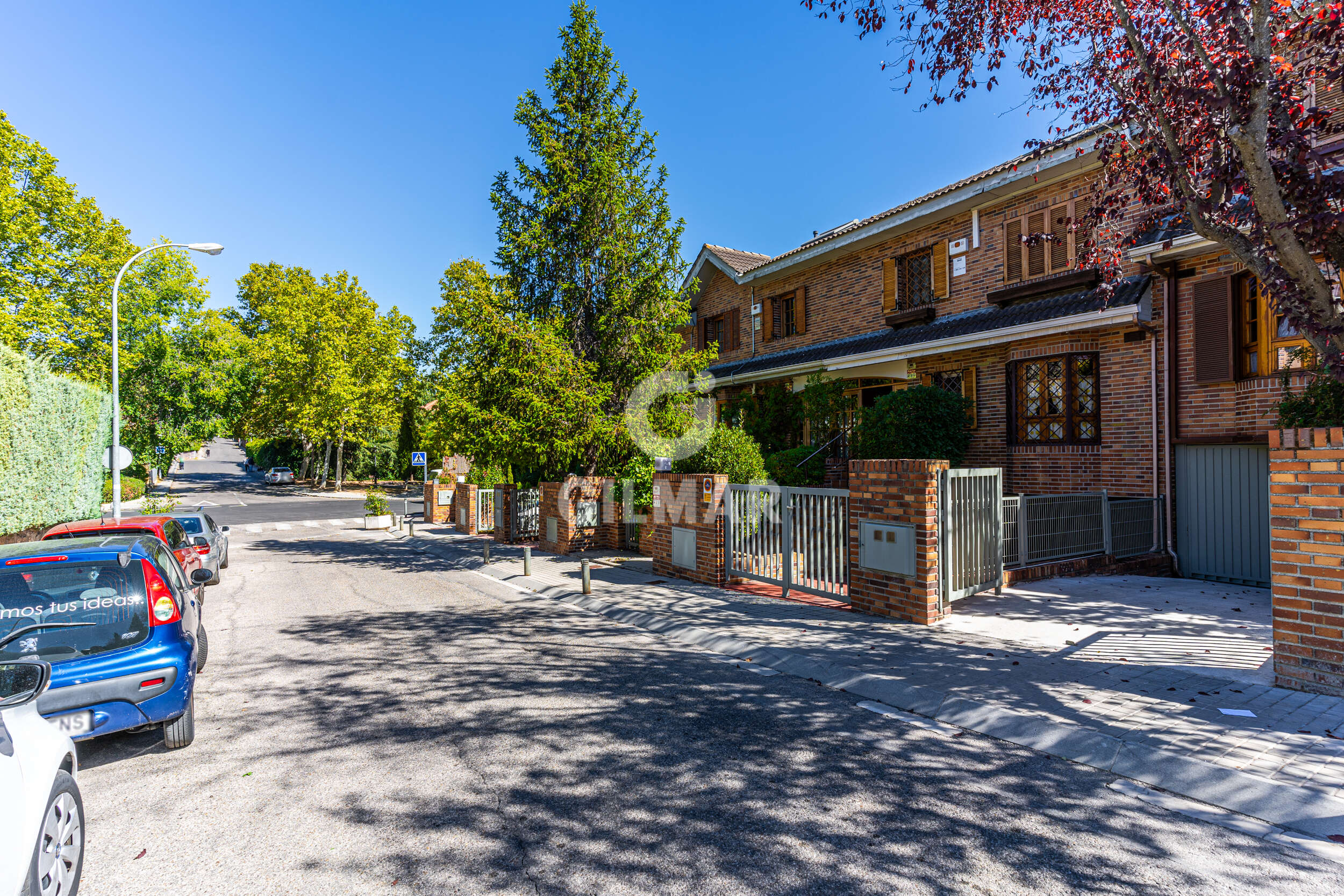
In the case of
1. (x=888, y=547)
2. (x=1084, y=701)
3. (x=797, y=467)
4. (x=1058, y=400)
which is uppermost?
(x=1058, y=400)

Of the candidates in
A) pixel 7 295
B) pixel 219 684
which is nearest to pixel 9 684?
pixel 219 684

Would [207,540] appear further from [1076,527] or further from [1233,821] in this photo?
[1076,527]

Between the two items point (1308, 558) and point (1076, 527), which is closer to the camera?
point (1308, 558)

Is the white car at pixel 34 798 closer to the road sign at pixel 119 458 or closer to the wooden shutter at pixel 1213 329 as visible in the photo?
the wooden shutter at pixel 1213 329

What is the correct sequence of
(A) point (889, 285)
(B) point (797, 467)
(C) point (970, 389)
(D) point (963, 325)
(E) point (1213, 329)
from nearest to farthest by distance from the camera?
(E) point (1213, 329), (D) point (963, 325), (C) point (970, 389), (B) point (797, 467), (A) point (889, 285)

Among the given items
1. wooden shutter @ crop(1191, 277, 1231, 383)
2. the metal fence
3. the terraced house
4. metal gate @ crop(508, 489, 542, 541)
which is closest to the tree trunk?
metal gate @ crop(508, 489, 542, 541)

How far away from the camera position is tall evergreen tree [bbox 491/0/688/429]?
14.8m

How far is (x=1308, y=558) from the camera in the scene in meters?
4.90

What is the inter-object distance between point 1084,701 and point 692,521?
258 inches

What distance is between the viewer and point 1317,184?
5.23 meters

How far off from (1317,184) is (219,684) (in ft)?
35.0

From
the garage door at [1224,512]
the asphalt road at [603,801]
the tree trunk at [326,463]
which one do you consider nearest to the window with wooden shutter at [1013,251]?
the garage door at [1224,512]

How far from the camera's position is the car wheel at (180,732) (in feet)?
15.0

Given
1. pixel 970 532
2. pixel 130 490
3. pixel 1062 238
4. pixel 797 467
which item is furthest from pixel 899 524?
pixel 130 490
